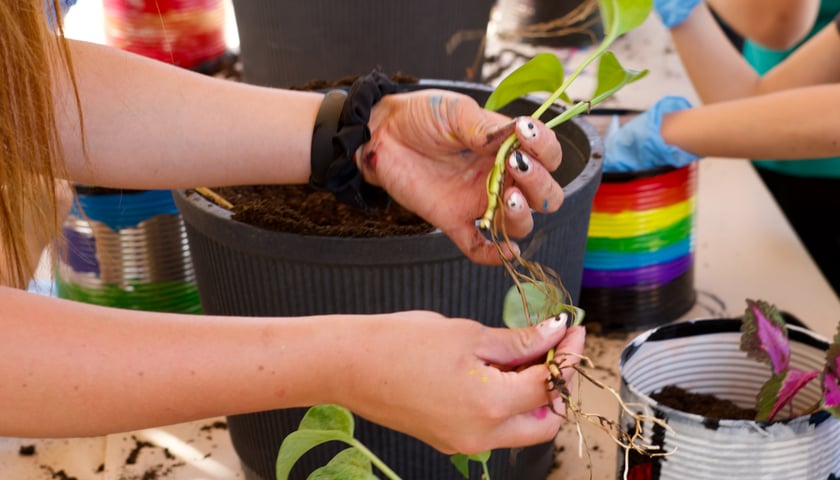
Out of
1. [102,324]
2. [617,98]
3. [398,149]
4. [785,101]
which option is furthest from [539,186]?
[617,98]

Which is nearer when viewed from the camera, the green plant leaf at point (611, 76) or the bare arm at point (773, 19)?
the green plant leaf at point (611, 76)

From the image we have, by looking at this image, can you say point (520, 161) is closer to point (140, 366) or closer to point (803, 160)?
point (140, 366)

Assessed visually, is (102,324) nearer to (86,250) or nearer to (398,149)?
(398,149)

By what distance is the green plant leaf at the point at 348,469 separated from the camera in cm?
46

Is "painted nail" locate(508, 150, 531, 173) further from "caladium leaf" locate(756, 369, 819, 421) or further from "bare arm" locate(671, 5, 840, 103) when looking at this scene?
"bare arm" locate(671, 5, 840, 103)

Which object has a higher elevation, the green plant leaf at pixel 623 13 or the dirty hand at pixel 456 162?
the green plant leaf at pixel 623 13

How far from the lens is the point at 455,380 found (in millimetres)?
408

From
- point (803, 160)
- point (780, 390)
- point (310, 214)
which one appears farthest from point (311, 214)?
point (803, 160)

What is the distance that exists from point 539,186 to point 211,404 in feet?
0.69

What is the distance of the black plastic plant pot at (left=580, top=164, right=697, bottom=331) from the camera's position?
80 cm

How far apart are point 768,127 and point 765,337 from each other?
0.86 feet

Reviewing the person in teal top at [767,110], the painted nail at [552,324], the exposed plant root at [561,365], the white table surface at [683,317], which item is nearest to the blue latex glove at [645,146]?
the person in teal top at [767,110]

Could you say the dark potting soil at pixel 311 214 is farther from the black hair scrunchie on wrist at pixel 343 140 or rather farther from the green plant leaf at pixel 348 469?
the green plant leaf at pixel 348 469

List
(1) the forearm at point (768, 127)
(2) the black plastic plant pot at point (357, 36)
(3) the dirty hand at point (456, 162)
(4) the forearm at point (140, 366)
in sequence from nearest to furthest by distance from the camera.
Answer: (4) the forearm at point (140, 366) < (3) the dirty hand at point (456, 162) < (1) the forearm at point (768, 127) < (2) the black plastic plant pot at point (357, 36)
